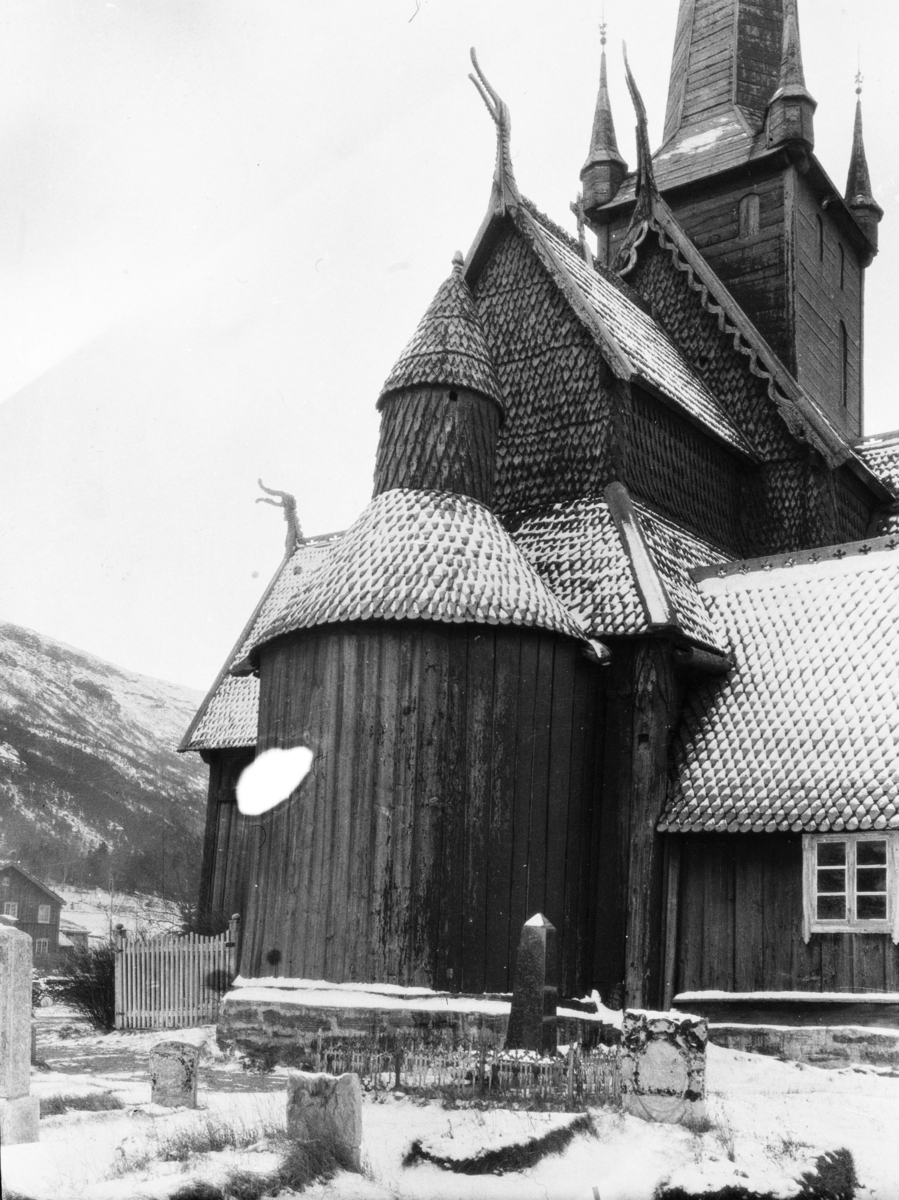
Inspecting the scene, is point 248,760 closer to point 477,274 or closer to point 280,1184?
point 477,274

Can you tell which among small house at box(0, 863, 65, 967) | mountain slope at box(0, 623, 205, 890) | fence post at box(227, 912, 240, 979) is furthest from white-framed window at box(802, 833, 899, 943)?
mountain slope at box(0, 623, 205, 890)

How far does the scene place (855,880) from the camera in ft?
50.5

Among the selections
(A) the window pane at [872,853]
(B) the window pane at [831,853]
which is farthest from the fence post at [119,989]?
(A) the window pane at [872,853]

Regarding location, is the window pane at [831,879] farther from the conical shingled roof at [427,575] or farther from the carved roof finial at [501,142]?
the carved roof finial at [501,142]

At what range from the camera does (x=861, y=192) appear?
99.0ft

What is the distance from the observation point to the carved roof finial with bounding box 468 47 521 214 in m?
20.6

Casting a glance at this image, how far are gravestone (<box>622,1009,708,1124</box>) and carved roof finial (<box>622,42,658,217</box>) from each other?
57.0ft

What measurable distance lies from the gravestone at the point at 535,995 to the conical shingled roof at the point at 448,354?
8303 millimetres

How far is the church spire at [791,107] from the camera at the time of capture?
24938mm

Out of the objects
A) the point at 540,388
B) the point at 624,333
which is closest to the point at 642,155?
the point at 624,333

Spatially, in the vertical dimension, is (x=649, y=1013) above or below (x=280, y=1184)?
above

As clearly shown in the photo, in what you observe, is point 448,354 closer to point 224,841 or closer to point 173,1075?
point 173,1075

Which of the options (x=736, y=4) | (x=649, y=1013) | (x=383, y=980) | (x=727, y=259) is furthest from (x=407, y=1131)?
(x=736, y=4)

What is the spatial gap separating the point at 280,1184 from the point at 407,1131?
5.38ft
